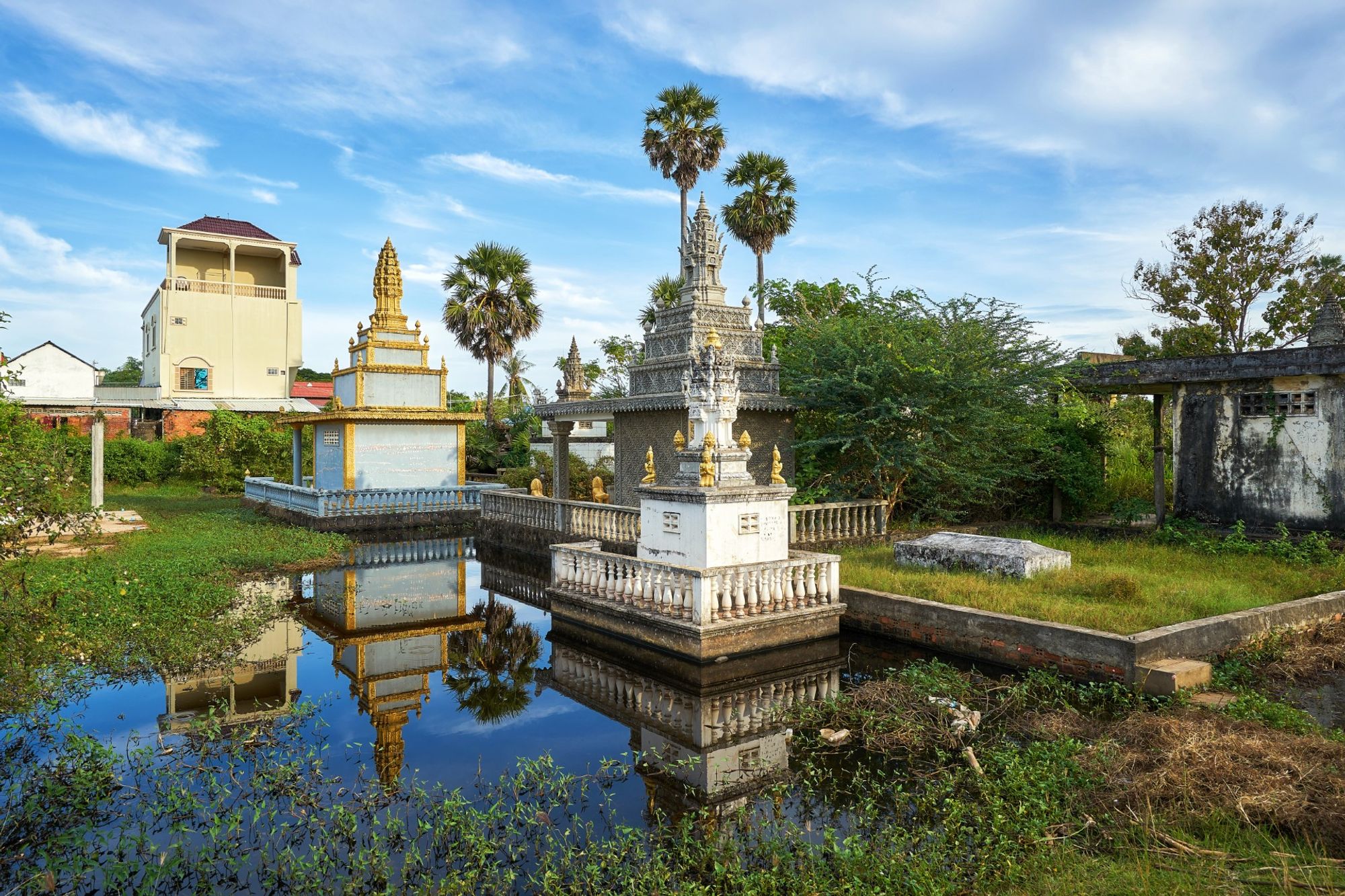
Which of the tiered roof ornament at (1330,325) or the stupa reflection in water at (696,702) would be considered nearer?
the stupa reflection in water at (696,702)

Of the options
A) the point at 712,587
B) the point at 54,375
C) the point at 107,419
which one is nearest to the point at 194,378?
the point at 107,419

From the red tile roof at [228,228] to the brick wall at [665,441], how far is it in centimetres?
3259

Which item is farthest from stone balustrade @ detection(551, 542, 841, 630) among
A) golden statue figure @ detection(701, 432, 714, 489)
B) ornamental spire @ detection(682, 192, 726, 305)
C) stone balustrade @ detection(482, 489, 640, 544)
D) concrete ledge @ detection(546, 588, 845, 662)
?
Result: ornamental spire @ detection(682, 192, 726, 305)

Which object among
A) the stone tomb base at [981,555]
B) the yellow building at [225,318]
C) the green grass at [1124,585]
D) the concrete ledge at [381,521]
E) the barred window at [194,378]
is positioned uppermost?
the yellow building at [225,318]

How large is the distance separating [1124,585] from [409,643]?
991cm

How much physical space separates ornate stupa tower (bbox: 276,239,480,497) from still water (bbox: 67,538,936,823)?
37.5 ft

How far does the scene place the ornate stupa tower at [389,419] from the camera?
2425cm

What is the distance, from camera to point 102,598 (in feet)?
37.1

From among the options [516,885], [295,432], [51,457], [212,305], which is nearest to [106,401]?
[212,305]

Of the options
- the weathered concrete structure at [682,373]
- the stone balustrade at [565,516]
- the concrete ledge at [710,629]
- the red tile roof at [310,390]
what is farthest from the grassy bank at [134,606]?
the red tile roof at [310,390]

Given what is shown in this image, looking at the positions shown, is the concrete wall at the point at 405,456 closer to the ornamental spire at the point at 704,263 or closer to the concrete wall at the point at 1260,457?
the ornamental spire at the point at 704,263

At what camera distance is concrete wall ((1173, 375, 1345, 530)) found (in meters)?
13.7

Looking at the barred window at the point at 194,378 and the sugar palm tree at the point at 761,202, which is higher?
the sugar palm tree at the point at 761,202

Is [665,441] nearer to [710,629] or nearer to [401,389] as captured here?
[710,629]
